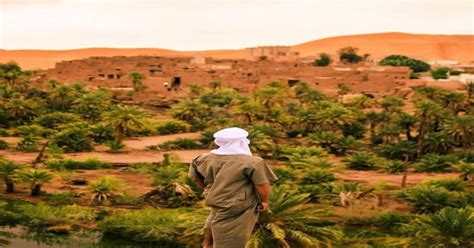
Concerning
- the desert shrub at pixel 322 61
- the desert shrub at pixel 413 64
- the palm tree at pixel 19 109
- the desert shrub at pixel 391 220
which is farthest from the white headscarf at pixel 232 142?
the desert shrub at pixel 413 64

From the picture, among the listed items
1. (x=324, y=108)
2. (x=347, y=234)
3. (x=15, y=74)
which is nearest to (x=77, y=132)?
(x=324, y=108)

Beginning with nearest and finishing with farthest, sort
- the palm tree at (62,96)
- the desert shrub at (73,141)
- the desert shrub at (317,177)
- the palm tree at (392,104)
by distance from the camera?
the desert shrub at (317,177), the desert shrub at (73,141), the palm tree at (392,104), the palm tree at (62,96)

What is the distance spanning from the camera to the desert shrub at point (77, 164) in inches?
850

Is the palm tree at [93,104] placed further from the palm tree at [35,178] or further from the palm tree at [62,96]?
the palm tree at [35,178]

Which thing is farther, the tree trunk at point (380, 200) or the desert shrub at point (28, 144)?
the desert shrub at point (28, 144)

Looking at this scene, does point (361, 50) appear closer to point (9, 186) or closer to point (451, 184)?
point (451, 184)

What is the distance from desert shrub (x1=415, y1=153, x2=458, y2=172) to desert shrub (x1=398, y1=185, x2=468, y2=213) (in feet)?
21.0

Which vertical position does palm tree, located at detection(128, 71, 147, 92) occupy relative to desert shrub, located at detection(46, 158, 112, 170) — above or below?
above

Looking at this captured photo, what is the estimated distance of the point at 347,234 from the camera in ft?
48.2

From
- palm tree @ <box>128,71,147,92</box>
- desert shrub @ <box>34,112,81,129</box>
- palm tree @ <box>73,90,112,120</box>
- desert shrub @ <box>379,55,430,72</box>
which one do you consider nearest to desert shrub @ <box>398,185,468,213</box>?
desert shrub @ <box>34,112,81,129</box>

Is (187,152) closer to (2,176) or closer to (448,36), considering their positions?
(2,176)

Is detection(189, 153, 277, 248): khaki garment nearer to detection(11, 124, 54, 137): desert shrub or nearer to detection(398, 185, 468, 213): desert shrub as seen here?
detection(398, 185, 468, 213): desert shrub

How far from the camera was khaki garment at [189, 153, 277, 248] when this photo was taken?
212 inches

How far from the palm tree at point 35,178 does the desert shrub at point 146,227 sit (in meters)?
3.38
